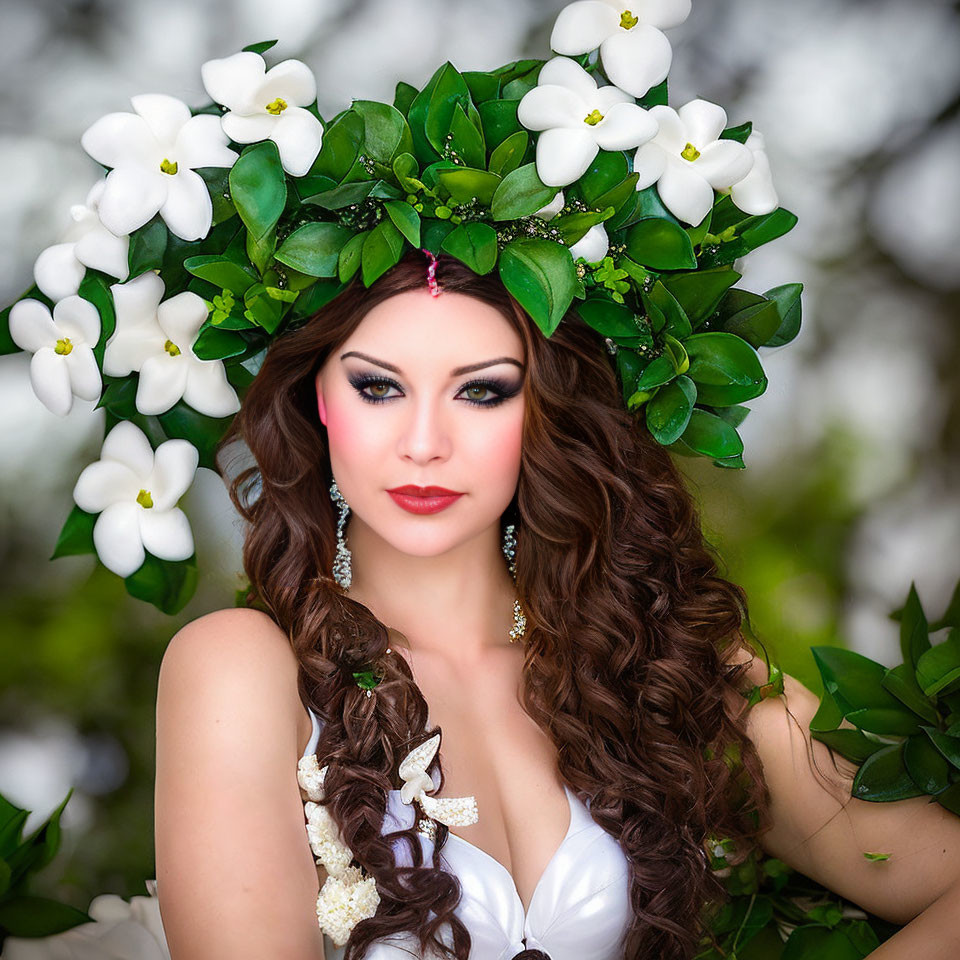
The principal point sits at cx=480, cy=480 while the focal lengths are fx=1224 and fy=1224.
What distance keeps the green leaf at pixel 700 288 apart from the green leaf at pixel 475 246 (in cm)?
30

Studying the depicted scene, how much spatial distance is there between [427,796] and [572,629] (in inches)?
15.7

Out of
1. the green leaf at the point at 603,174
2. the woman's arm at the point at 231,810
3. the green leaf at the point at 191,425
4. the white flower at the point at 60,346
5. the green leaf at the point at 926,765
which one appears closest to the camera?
the woman's arm at the point at 231,810

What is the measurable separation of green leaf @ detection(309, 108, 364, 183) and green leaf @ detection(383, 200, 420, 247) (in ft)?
0.34

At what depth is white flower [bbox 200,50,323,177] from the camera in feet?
→ 5.57

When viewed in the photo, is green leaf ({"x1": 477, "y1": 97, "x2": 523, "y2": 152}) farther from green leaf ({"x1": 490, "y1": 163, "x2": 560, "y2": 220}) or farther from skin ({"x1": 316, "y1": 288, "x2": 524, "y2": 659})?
skin ({"x1": 316, "y1": 288, "x2": 524, "y2": 659})

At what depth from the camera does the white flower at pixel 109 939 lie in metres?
2.01

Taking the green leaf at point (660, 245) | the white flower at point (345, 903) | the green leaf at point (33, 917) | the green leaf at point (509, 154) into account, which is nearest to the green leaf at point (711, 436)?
the green leaf at point (660, 245)

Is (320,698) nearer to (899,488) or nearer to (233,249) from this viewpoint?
(233,249)

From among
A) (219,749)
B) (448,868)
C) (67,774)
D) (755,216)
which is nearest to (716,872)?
(448,868)

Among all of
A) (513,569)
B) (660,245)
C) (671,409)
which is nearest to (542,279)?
(660,245)

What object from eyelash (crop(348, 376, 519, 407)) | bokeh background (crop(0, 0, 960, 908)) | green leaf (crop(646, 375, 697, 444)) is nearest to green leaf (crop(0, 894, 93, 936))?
bokeh background (crop(0, 0, 960, 908))

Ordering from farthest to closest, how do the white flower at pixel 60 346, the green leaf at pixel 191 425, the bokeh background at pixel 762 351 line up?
the bokeh background at pixel 762 351 < the green leaf at pixel 191 425 < the white flower at pixel 60 346

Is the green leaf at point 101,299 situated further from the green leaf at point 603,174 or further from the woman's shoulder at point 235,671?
the green leaf at point 603,174

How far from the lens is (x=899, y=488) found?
262cm
